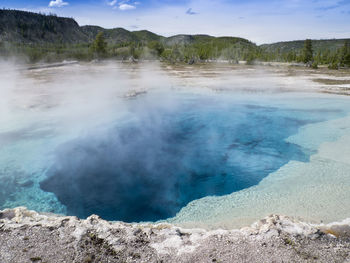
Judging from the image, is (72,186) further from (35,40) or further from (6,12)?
(6,12)

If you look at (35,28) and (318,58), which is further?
(35,28)

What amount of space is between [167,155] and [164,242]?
6254 millimetres

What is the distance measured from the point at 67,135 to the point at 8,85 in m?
16.8

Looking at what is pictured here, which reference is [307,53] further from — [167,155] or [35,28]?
[35,28]

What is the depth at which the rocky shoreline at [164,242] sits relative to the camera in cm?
497

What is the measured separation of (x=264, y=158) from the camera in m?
11.1

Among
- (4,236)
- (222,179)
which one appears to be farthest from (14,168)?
(222,179)

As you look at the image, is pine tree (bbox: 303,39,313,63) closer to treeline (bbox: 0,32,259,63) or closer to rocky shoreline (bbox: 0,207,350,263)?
treeline (bbox: 0,32,259,63)

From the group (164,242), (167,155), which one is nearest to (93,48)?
(167,155)

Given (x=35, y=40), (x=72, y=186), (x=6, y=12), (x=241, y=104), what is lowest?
(x=72, y=186)

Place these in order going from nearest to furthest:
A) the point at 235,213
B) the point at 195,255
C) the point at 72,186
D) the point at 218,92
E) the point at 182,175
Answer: the point at 195,255
the point at 235,213
the point at 72,186
the point at 182,175
the point at 218,92

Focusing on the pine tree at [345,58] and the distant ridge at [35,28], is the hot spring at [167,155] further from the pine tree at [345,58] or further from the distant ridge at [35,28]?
the distant ridge at [35,28]

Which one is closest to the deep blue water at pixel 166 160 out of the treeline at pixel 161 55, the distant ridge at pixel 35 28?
the treeline at pixel 161 55

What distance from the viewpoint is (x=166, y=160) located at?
1109cm
